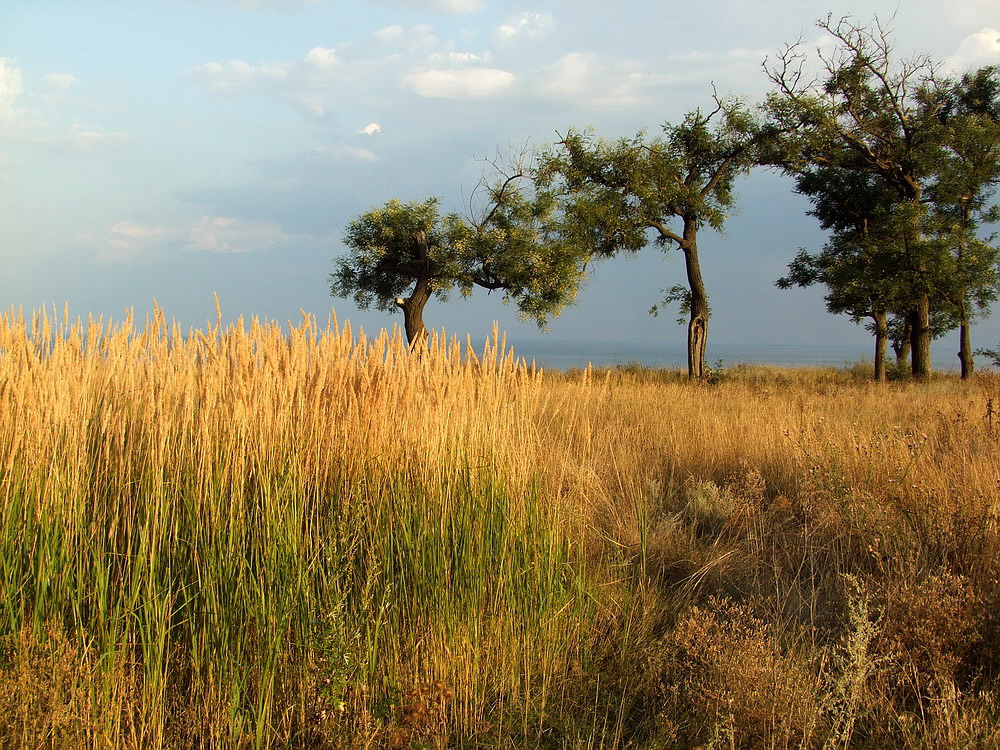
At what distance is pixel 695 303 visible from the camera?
18688 mm

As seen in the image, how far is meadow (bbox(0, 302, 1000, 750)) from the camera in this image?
2602 mm

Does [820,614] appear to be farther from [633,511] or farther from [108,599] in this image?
[108,599]

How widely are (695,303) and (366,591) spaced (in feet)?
56.3

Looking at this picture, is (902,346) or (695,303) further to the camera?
(902,346)

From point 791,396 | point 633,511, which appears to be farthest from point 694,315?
point 633,511

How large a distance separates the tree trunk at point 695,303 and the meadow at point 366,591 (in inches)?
564

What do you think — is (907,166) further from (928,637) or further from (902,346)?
(928,637)

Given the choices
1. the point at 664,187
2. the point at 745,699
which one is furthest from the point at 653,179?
the point at 745,699

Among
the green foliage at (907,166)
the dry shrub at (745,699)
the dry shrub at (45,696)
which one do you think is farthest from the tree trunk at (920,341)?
the dry shrub at (45,696)

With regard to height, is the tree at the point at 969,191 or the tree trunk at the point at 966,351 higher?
the tree at the point at 969,191

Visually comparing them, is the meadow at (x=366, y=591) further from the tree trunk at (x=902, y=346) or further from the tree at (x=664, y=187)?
the tree trunk at (x=902, y=346)

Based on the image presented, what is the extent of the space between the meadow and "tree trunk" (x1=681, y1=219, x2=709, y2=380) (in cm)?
1432

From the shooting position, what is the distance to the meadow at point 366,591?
2602 mm

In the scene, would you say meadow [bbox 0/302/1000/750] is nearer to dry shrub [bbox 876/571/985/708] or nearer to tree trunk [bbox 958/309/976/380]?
dry shrub [bbox 876/571/985/708]
